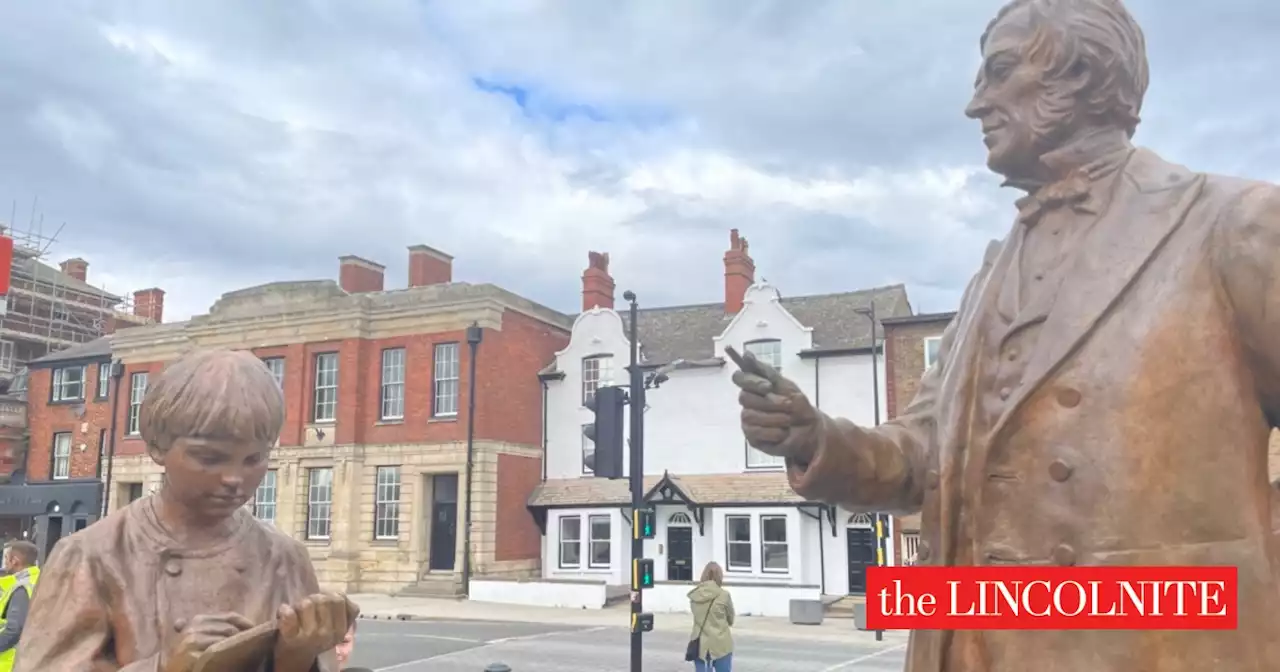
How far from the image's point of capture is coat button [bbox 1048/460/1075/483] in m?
1.98

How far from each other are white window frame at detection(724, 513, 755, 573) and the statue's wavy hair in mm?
23824

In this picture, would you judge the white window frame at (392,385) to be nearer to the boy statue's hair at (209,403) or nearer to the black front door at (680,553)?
the black front door at (680,553)

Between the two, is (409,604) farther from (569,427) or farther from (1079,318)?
(1079,318)

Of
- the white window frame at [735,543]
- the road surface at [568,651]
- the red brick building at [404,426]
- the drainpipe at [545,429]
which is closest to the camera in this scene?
the road surface at [568,651]

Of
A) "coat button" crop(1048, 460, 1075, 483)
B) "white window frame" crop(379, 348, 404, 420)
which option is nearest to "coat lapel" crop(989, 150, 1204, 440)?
"coat button" crop(1048, 460, 1075, 483)

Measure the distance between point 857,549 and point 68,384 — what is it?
2976cm

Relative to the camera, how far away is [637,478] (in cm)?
1080

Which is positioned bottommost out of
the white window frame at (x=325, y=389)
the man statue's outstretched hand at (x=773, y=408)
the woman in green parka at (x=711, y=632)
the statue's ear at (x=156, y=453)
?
the woman in green parka at (x=711, y=632)

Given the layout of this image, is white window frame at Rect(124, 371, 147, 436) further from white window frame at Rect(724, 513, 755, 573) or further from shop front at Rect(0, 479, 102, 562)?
white window frame at Rect(724, 513, 755, 573)

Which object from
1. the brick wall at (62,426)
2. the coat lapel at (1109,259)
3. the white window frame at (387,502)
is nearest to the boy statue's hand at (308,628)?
the coat lapel at (1109,259)

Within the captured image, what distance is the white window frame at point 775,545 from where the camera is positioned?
2472 cm

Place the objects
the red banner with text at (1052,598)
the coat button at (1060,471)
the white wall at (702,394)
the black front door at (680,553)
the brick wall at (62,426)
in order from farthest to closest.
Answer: the brick wall at (62,426)
the black front door at (680,553)
the white wall at (702,394)
the coat button at (1060,471)
the red banner with text at (1052,598)

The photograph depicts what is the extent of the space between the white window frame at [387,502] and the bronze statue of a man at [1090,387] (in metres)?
27.3

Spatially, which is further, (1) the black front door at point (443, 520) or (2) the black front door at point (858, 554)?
(1) the black front door at point (443, 520)
